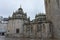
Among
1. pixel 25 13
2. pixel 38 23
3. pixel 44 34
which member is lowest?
pixel 44 34

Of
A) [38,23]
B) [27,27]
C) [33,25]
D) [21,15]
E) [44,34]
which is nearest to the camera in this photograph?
[44,34]

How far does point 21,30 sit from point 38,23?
6982 millimetres

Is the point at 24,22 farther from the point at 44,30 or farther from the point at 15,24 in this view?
the point at 44,30

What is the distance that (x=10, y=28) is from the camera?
3198cm

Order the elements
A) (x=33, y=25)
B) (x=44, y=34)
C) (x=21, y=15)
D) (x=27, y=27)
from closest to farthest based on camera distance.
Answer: (x=44, y=34), (x=33, y=25), (x=27, y=27), (x=21, y=15)

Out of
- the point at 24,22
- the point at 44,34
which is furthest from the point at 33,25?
the point at 44,34

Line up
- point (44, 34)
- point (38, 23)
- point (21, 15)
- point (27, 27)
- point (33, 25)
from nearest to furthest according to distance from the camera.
→ point (44, 34), point (38, 23), point (33, 25), point (27, 27), point (21, 15)

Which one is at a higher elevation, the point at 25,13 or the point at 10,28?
the point at 25,13

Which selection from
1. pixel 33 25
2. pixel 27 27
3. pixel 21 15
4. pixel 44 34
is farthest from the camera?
pixel 21 15

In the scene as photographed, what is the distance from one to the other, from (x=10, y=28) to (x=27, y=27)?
11.8 ft

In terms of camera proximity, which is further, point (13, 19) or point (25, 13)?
point (25, 13)

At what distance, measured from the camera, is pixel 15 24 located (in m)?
31.8

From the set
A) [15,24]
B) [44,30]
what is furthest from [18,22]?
[44,30]

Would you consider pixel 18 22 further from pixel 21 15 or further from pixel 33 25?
pixel 33 25
